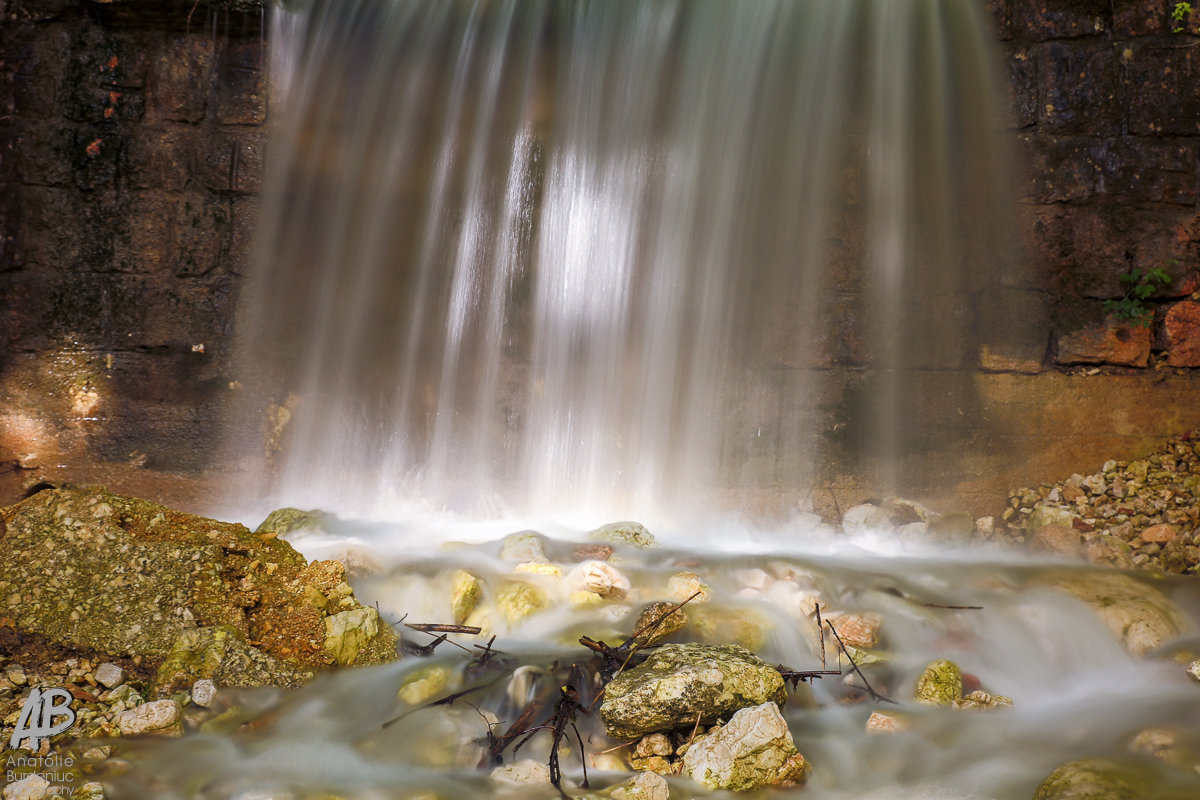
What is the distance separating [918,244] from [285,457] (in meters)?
4.96

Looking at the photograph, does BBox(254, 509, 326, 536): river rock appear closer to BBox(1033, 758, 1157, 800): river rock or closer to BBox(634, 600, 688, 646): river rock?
BBox(634, 600, 688, 646): river rock

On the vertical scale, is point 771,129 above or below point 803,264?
above

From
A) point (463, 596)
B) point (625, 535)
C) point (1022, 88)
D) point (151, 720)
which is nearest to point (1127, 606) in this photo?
point (625, 535)

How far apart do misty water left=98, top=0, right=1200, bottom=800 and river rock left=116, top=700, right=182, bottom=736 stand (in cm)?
236

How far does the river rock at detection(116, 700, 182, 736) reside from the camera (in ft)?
7.38

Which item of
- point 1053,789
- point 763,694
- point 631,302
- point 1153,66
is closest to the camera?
point 1053,789

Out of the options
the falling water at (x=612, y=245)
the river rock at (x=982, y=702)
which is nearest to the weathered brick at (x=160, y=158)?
the falling water at (x=612, y=245)

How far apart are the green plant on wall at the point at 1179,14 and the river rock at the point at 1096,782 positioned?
5.27 meters

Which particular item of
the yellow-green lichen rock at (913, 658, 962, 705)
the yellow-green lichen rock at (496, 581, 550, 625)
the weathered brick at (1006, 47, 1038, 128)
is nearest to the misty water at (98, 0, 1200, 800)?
the weathered brick at (1006, 47, 1038, 128)

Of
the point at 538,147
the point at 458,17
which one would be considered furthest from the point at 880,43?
the point at 458,17

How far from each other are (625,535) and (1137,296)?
3.97 m

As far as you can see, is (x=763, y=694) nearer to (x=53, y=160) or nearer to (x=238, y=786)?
(x=238, y=786)

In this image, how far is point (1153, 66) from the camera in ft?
16.6

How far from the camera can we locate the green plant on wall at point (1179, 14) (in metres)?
5.01
